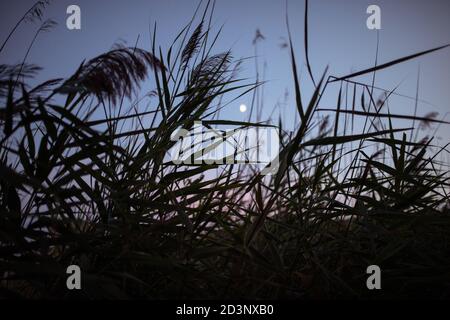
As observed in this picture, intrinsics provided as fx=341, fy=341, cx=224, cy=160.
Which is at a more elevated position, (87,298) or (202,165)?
(202,165)

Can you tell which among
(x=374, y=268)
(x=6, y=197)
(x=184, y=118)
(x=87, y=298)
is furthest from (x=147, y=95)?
(x=374, y=268)

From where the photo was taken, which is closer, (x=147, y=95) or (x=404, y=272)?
(x=404, y=272)

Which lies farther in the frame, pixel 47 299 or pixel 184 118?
pixel 184 118

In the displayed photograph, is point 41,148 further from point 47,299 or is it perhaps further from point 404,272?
point 404,272

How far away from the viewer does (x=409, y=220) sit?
116cm

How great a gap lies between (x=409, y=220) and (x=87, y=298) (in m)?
1.03

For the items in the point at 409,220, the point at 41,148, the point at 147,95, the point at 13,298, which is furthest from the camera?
the point at 147,95

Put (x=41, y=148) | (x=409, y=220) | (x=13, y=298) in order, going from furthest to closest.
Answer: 1. (x=409, y=220)
2. (x=41, y=148)
3. (x=13, y=298)

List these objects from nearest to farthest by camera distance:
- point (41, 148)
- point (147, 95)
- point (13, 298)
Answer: point (13, 298)
point (41, 148)
point (147, 95)

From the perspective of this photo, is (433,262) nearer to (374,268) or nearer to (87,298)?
(374,268)

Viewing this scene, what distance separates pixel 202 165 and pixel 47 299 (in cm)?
58
